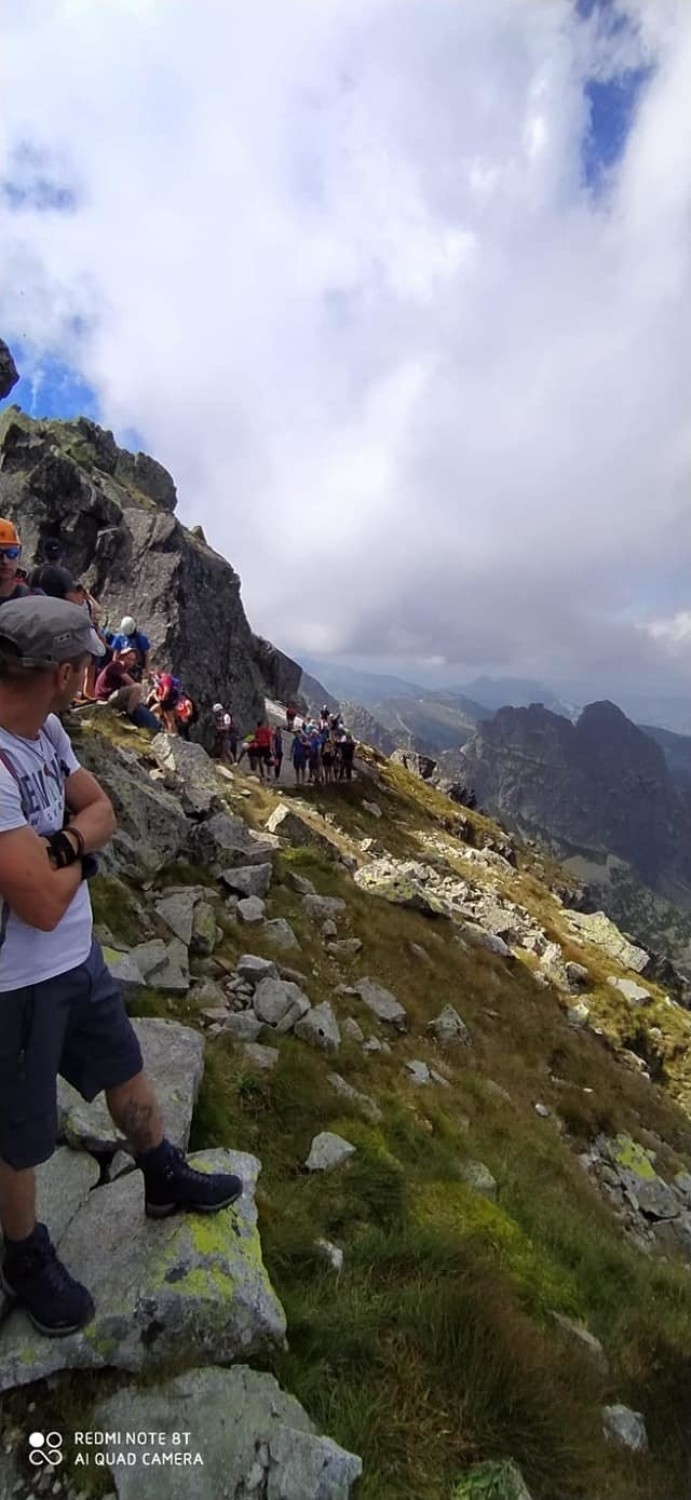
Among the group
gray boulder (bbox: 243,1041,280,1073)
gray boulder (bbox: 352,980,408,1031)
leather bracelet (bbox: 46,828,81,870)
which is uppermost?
leather bracelet (bbox: 46,828,81,870)

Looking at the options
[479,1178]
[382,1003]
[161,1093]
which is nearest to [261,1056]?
[161,1093]

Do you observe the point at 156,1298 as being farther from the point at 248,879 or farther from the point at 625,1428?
the point at 248,879

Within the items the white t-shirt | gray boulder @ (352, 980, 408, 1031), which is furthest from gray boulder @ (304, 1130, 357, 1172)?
gray boulder @ (352, 980, 408, 1031)

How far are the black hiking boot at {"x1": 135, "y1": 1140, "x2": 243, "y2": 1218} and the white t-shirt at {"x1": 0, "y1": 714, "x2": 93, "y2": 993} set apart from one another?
162 centimetres

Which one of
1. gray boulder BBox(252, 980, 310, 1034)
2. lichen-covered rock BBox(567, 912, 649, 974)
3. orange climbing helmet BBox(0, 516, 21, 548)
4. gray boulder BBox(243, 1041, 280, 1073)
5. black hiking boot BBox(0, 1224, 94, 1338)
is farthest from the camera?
lichen-covered rock BBox(567, 912, 649, 974)

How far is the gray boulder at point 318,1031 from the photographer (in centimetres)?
961

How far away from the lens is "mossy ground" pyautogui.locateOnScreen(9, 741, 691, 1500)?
4590mm

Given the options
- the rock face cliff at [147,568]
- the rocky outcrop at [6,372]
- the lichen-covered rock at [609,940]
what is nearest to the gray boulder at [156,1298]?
the lichen-covered rock at [609,940]

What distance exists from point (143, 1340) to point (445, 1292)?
240 cm

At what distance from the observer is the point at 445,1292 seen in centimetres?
546

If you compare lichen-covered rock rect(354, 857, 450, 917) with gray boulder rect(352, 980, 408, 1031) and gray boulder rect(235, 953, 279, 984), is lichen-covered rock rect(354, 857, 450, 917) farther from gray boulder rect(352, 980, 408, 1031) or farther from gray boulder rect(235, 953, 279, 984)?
gray boulder rect(235, 953, 279, 984)

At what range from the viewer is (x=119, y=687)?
60.7 feet

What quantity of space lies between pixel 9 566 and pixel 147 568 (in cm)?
5408

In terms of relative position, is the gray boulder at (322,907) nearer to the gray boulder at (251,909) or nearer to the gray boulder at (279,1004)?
the gray boulder at (251,909)
